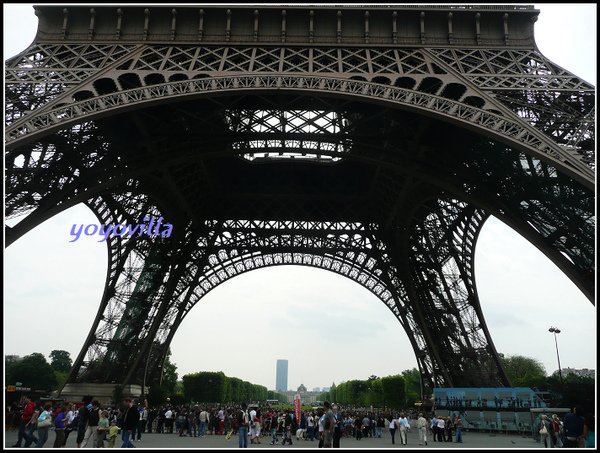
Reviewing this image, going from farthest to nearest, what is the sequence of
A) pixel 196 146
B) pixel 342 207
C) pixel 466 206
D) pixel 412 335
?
pixel 412 335 < pixel 342 207 < pixel 466 206 < pixel 196 146

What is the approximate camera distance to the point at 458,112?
52.5 ft

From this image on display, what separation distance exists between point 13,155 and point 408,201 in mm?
19424

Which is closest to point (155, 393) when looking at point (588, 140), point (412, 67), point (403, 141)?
point (403, 141)

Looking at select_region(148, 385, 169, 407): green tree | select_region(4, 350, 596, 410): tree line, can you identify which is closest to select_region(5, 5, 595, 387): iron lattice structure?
select_region(148, 385, 169, 407): green tree

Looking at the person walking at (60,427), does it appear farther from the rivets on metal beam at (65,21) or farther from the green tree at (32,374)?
the green tree at (32,374)

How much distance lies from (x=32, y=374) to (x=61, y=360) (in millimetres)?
43467

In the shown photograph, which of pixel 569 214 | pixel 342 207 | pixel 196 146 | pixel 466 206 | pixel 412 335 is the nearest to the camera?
pixel 569 214

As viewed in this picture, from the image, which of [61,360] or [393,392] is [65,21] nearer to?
[393,392]

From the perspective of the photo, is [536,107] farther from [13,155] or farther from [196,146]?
[13,155]

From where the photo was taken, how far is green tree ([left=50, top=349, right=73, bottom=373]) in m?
106

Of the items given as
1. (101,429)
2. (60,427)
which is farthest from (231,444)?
(101,429)

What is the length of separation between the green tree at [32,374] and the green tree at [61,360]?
119 feet

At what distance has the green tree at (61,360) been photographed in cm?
10588

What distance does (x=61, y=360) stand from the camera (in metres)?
108
